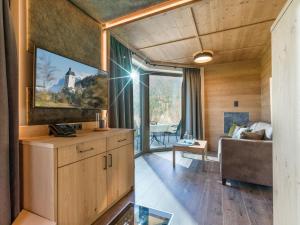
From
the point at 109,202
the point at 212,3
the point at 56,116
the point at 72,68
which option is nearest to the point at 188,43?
the point at 212,3

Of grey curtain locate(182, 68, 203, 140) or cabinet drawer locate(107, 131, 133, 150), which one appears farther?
grey curtain locate(182, 68, 203, 140)

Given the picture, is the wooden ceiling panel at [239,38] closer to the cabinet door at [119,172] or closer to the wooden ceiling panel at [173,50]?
the wooden ceiling panel at [173,50]

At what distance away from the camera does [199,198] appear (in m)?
2.26

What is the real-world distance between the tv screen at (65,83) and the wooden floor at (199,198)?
1380mm

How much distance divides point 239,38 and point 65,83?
127 inches

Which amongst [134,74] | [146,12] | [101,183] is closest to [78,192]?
[101,183]

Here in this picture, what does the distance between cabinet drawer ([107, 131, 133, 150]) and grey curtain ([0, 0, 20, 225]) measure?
0.87 metres

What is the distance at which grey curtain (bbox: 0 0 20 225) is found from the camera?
1331mm

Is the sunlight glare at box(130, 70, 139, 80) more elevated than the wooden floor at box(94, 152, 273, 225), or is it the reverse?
the sunlight glare at box(130, 70, 139, 80)

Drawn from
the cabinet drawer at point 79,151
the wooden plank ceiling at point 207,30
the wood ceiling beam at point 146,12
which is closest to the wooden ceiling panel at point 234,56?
the wooden plank ceiling at point 207,30

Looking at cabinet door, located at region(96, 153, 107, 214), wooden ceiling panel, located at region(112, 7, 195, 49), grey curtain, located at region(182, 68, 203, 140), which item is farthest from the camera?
grey curtain, located at region(182, 68, 203, 140)

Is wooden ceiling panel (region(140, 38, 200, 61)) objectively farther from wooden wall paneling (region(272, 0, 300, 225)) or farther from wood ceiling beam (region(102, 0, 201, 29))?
wooden wall paneling (region(272, 0, 300, 225))

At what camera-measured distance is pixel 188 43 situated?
3.44m

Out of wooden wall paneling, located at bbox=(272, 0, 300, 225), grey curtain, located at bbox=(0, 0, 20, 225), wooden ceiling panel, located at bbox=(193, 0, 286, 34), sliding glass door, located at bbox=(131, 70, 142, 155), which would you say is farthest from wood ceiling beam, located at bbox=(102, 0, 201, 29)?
sliding glass door, located at bbox=(131, 70, 142, 155)
